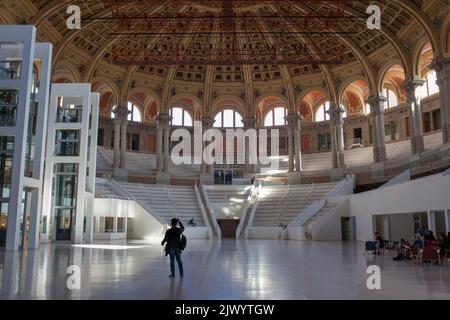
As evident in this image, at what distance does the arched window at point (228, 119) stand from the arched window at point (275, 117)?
123 inches

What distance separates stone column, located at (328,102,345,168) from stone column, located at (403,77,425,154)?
750 centimetres

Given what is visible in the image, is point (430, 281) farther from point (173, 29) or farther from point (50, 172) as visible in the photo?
point (173, 29)

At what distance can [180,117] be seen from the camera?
160 ft

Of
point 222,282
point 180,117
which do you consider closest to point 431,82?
point 180,117

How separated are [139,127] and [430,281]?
41.2m

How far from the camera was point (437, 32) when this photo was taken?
97.9 ft

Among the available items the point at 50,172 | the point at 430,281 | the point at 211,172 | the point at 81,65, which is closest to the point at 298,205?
the point at 211,172

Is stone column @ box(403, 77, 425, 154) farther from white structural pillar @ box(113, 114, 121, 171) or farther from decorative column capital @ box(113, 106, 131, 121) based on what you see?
white structural pillar @ box(113, 114, 121, 171)

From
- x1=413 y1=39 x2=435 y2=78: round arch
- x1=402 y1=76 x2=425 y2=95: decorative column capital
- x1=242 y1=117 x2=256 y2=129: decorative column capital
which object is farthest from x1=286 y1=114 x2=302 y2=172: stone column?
→ x1=413 y1=39 x2=435 y2=78: round arch

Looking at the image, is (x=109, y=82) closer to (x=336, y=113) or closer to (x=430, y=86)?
(x=336, y=113)

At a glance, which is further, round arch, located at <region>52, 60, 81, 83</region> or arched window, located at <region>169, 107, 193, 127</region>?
arched window, located at <region>169, 107, 193, 127</region>

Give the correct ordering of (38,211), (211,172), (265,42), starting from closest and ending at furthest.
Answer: (38,211)
(265,42)
(211,172)

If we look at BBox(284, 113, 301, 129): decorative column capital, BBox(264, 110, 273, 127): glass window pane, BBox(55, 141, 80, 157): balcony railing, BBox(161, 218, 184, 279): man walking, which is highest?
BBox(264, 110, 273, 127): glass window pane

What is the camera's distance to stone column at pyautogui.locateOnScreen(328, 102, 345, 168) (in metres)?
39.9
